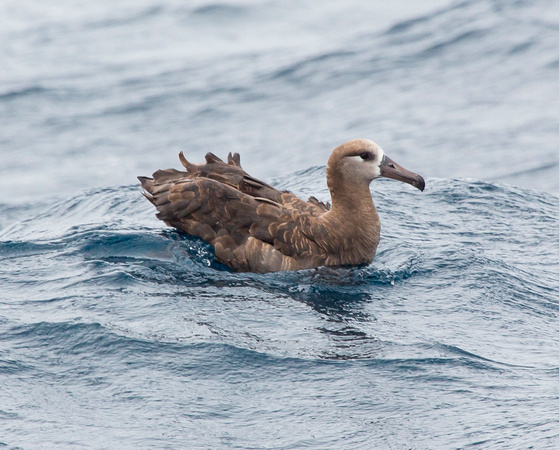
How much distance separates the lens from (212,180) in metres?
10.4

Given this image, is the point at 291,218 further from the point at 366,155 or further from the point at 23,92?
the point at 23,92

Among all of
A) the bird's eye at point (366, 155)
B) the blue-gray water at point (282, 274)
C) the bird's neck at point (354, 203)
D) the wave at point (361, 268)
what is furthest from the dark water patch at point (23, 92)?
the bird's eye at point (366, 155)

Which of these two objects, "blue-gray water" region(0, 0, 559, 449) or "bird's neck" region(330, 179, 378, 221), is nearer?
"blue-gray water" region(0, 0, 559, 449)

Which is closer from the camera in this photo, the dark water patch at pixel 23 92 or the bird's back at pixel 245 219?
the bird's back at pixel 245 219

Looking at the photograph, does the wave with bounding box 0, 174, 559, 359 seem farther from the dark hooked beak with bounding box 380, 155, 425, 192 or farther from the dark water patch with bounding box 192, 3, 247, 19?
the dark water patch with bounding box 192, 3, 247, 19

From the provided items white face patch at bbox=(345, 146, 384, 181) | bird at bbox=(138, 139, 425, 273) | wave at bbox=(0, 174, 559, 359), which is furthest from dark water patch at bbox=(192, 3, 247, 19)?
white face patch at bbox=(345, 146, 384, 181)

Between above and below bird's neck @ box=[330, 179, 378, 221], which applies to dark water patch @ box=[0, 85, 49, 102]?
above

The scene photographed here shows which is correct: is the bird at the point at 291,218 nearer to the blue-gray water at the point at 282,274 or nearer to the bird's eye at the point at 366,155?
the bird's eye at the point at 366,155

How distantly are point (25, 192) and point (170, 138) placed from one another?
10.6 ft

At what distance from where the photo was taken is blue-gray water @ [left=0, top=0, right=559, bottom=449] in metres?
7.23

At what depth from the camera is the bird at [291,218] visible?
10109 mm

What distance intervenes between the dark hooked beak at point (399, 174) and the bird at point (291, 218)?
0.01 m

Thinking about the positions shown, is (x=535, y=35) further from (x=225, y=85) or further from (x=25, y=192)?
(x=25, y=192)

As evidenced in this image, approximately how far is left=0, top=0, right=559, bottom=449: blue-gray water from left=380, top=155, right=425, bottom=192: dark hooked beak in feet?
3.22
